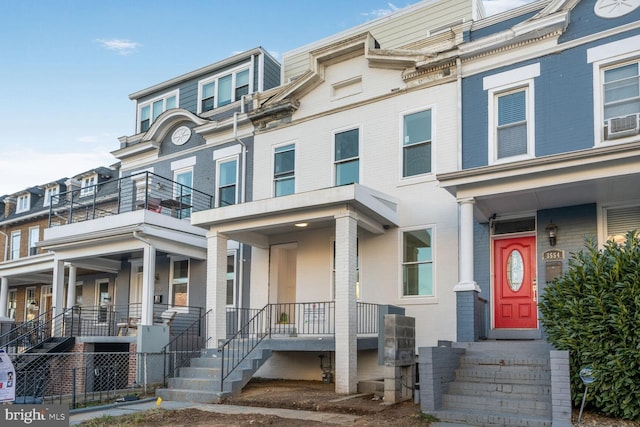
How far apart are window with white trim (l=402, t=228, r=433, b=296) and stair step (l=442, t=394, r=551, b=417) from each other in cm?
415

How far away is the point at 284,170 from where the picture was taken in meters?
16.6

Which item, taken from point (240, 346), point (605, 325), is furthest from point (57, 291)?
point (605, 325)

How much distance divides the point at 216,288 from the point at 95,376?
332 centimetres

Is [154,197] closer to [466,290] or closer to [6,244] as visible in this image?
[466,290]

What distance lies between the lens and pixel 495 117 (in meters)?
13.2

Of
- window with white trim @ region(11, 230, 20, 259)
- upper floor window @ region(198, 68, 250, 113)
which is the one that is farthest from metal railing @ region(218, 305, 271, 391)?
window with white trim @ region(11, 230, 20, 259)

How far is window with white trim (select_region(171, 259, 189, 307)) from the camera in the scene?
18438 mm

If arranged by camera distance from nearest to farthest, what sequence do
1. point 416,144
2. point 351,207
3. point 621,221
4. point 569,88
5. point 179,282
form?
point 621,221, point 569,88, point 351,207, point 416,144, point 179,282

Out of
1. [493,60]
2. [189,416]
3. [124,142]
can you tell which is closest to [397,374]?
[189,416]

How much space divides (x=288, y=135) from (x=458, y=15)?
5.87m

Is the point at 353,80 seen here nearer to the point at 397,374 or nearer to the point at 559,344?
the point at 397,374

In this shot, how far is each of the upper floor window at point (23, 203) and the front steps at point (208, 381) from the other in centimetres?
1957

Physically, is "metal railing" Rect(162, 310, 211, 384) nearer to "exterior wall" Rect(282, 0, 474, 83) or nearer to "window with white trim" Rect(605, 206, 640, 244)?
"exterior wall" Rect(282, 0, 474, 83)

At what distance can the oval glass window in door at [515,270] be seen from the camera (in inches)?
502
